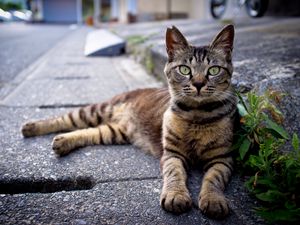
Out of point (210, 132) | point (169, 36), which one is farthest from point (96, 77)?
point (210, 132)

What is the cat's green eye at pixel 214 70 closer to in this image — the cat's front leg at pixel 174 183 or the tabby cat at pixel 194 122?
the tabby cat at pixel 194 122

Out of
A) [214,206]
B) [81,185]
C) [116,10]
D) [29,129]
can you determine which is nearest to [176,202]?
[214,206]

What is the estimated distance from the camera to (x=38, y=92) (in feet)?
12.0

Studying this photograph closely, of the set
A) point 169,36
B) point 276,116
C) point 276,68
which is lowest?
point 276,116

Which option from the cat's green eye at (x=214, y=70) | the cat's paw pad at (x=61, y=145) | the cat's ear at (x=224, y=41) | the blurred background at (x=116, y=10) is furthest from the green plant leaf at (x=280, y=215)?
the blurred background at (x=116, y=10)

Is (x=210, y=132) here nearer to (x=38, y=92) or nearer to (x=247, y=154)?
(x=247, y=154)

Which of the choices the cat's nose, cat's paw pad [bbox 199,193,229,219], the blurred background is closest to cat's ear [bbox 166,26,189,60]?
the cat's nose

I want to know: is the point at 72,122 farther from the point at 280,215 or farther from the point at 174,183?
the point at 280,215

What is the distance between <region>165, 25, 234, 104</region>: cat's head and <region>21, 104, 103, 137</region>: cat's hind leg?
2.91ft

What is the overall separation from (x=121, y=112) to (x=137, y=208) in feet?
4.46

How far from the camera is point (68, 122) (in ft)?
9.09

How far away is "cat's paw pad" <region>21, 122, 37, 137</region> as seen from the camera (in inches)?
98.8

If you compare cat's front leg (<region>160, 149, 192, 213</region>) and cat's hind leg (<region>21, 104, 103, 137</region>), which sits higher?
cat's hind leg (<region>21, 104, 103, 137</region>)

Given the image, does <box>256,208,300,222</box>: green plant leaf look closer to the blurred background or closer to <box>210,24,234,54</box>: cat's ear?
<box>210,24,234,54</box>: cat's ear
